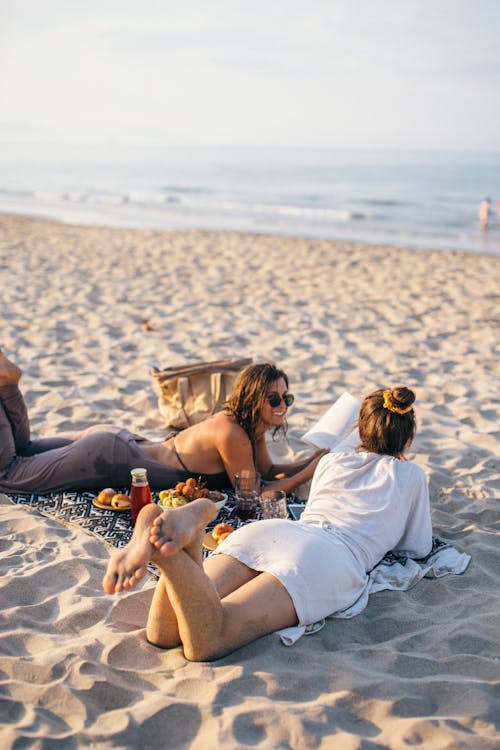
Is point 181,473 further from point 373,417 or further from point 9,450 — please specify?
point 373,417

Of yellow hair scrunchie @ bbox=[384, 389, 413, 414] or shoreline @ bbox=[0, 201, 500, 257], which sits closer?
yellow hair scrunchie @ bbox=[384, 389, 413, 414]

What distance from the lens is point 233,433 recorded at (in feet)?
12.7

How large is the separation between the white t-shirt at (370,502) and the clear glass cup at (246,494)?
1.92 ft

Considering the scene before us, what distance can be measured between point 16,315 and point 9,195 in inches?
961

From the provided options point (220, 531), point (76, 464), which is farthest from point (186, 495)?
point (76, 464)

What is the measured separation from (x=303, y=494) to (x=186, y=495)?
0.78 m

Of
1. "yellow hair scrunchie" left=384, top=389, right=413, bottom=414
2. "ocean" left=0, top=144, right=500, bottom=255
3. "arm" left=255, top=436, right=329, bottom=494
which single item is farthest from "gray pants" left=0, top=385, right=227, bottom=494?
"ocean" left=0, top=144, right=500, bottom=255

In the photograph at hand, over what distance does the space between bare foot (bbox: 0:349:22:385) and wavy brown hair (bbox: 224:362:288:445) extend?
1179mm

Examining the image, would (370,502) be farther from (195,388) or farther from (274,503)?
(195,388)

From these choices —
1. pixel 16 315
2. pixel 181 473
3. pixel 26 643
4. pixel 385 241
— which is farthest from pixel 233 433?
pixel 385 241

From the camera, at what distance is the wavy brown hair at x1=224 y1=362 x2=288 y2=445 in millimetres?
3775

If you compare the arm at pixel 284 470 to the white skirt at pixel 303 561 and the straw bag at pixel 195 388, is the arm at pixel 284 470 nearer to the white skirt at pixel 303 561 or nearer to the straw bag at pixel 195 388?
the straw bag at pixel 195 388

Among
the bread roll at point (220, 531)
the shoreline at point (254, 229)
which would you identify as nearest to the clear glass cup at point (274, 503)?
the bread roll at point (220, 531)

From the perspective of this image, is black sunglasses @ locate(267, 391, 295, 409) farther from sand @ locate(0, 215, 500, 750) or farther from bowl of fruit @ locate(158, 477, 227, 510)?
sand @ locate(0, 215, 500, 750)
